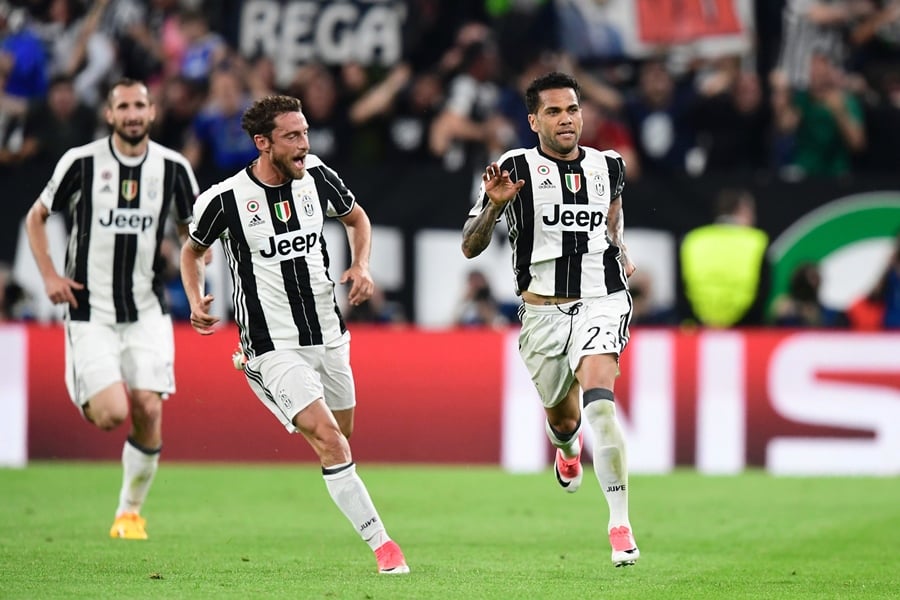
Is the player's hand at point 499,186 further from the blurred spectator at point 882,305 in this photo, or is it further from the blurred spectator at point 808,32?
the blurred spectator at point 808,32

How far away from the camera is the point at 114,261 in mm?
10266

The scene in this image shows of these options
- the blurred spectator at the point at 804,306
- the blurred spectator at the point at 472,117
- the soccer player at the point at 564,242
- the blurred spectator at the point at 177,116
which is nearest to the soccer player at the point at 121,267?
the soccer player at the point at 564,242

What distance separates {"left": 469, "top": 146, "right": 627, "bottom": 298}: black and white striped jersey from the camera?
894 centimetres

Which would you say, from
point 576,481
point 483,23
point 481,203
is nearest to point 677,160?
point 483,23

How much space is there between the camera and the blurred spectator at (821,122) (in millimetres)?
16297

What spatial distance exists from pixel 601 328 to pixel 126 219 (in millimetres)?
3300

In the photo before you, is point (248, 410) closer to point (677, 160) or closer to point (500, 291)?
point (500, 291)

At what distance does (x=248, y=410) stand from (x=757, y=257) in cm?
486

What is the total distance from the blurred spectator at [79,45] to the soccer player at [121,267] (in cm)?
694

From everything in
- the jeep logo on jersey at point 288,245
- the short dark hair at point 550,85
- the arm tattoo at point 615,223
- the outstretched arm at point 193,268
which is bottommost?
the outstretched arm at point 193,268

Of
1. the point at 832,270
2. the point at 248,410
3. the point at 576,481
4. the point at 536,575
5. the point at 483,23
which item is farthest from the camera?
the point at 483,23

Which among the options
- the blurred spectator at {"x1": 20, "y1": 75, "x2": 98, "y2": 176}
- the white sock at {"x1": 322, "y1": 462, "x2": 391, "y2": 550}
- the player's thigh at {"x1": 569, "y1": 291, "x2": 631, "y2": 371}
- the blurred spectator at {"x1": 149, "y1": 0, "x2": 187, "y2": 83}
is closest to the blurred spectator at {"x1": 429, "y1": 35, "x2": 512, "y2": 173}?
the blurred spectator at {"x1": 149, "y1": 0, "x2": 187, "y2": 83}

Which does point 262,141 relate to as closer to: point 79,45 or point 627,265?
point 627,265

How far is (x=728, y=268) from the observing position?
15062 millimetres
